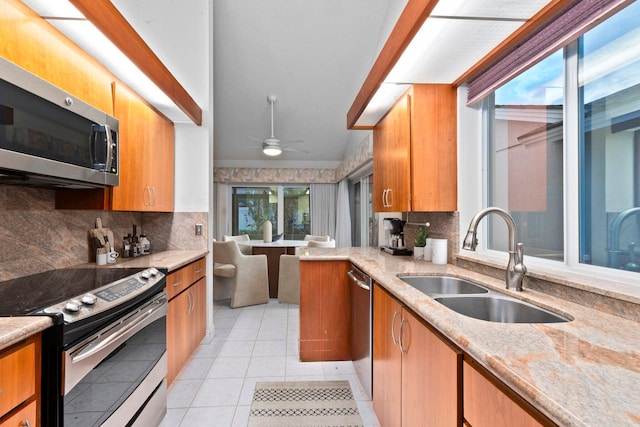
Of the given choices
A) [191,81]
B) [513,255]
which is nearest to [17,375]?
[513,255]

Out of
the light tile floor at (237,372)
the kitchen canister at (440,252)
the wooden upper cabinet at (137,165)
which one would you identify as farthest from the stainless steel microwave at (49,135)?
the kitchen canister at (440,252)

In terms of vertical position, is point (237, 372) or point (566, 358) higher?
point (566, 358)

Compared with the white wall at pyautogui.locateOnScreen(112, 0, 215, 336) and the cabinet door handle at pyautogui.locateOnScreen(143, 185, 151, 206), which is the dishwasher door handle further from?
the cabinet door handle at pyautogui.locateOnScreen(143, 185, 151, 206)

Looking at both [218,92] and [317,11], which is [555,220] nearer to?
[317,11]

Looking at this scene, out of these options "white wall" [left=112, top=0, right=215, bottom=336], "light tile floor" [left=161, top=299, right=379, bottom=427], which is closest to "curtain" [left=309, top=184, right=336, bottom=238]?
"light tile floor" [left=161, top=299, right=379, bottom=427]

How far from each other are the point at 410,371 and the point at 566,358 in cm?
65

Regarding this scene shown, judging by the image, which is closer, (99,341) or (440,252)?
(99,341)

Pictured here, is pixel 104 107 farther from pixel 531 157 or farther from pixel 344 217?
pixel 344 217

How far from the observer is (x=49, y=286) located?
1451 mm

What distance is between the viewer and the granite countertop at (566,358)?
54 cm

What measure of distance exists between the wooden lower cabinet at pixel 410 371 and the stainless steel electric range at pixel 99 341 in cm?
122

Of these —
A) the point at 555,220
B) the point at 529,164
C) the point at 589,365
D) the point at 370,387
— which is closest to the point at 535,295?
the point at 555,220

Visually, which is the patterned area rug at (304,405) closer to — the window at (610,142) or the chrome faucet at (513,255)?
the chrome faucet at (513,255)

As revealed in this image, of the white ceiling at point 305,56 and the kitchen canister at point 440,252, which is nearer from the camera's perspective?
the white ceiling at point 305,56
